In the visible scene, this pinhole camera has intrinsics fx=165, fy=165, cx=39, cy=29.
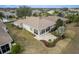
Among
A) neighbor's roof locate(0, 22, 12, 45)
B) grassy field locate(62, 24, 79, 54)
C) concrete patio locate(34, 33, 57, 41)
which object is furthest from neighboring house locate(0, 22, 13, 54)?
grassy field locate(62, 24, 79, 54)

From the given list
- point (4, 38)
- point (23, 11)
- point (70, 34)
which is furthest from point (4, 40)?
point (70, 34)

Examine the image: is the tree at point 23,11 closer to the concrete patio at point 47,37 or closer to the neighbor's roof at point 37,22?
the neighbor's roof at point 37,22

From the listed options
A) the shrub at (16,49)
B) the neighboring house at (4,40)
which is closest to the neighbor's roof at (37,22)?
the neighboring house at (4,40)

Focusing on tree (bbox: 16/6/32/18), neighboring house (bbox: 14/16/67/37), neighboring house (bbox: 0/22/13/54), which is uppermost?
tree (bbox: 16/6/32/18)

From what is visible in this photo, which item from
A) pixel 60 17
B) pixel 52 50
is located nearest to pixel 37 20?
pixel 60 17

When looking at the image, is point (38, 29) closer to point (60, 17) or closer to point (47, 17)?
point (47, 17)

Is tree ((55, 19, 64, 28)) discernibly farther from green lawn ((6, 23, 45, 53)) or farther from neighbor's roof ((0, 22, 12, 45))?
neighbor's roof ((0, 22, 12, 45))
